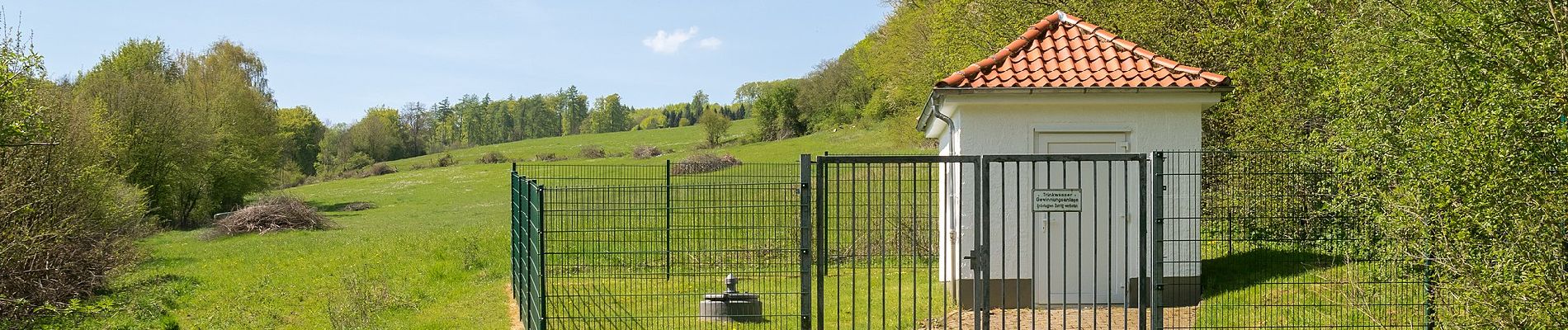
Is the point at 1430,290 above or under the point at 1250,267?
above

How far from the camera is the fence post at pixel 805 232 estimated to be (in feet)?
22.4

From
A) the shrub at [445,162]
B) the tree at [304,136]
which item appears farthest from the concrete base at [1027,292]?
the tree at [304,136]

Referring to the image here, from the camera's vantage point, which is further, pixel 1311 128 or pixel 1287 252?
pixel 1311 128

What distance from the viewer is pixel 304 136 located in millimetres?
55438

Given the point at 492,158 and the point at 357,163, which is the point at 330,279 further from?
the point at 357,163

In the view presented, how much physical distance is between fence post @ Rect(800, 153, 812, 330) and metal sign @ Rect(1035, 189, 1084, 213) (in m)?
1.52

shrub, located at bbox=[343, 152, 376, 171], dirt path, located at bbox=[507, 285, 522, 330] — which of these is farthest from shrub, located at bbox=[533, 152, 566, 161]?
dirt path, located at bbox=[507, 285, 522, 330]

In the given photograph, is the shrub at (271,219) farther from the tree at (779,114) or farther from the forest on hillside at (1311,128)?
the tree at (779,114)

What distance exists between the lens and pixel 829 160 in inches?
274

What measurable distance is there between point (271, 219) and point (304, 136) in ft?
109

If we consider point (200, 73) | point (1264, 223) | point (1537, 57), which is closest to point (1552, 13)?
point (1537, 57)

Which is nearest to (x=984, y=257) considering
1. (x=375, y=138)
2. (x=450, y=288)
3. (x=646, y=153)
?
(x=450, y=288)

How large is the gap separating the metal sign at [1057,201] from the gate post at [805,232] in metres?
1.52

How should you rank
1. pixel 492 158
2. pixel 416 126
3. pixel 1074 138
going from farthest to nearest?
→ pixel 416 126
pixel 492 158
pixel 1074 138
